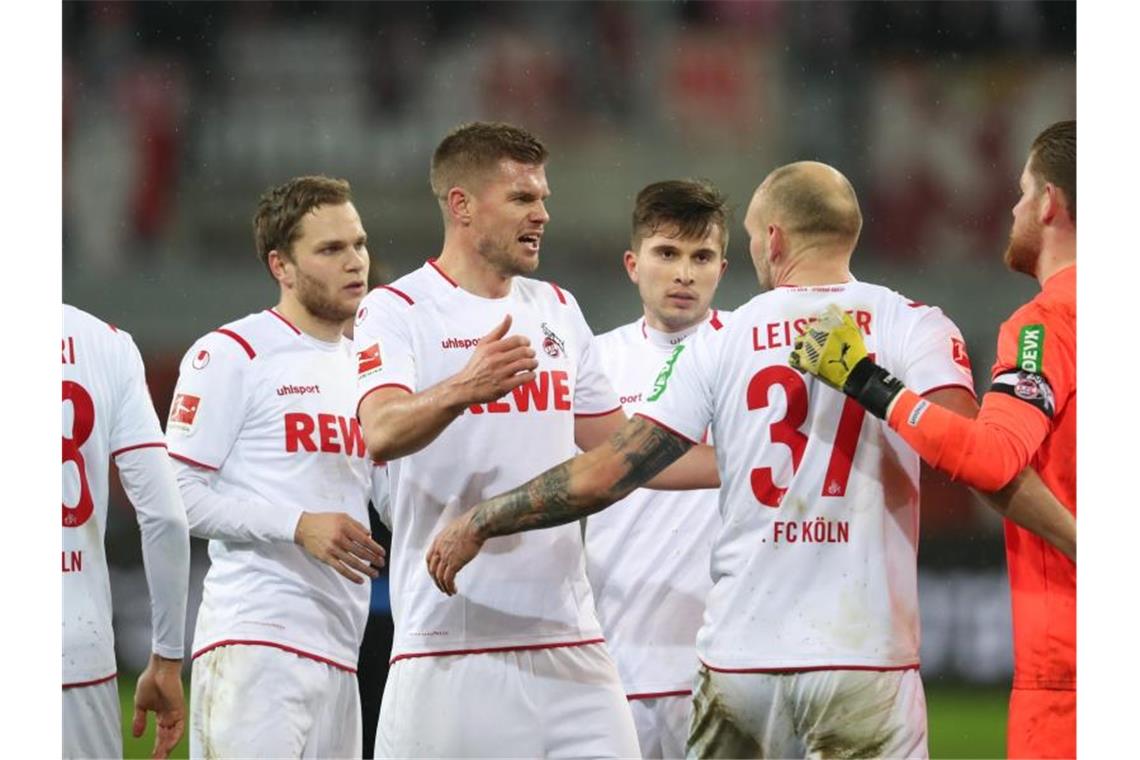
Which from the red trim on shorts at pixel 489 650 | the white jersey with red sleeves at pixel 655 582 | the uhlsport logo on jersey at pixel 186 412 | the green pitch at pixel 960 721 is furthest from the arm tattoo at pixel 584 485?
the green pitch at pixel 960 721

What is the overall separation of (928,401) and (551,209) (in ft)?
12.4

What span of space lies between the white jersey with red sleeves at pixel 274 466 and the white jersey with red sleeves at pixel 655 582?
769 millimetres

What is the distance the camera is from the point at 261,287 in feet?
20.7

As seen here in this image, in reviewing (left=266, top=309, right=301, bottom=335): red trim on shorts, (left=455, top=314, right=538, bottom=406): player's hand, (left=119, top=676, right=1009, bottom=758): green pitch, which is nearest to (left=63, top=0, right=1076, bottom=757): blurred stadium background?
(left=119, top=676, right=1009, bottom=758): green pitch

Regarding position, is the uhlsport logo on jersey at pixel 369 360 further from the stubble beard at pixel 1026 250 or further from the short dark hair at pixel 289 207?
the stubble beard at pixel 1026 250

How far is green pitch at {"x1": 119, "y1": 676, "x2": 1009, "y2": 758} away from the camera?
8094 mm

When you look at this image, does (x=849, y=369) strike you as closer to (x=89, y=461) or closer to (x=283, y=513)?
(x=283, y=513)

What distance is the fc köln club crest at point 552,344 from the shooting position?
3801 mm

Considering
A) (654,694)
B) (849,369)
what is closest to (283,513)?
(654,694)

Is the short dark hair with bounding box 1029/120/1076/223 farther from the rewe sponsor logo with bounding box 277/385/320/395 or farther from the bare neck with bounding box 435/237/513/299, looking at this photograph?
the rewe sponsor logo with bounding box 277/385/320/395

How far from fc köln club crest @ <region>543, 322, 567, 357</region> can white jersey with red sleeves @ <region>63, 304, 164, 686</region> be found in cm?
114

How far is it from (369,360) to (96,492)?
903 mm

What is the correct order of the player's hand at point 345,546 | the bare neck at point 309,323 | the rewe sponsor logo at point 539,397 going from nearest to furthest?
the rewe sponsor logo at point 539,397 < the player's hand at point 345,546 < the bare neck at point 309,323

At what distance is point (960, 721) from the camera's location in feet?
28.5
